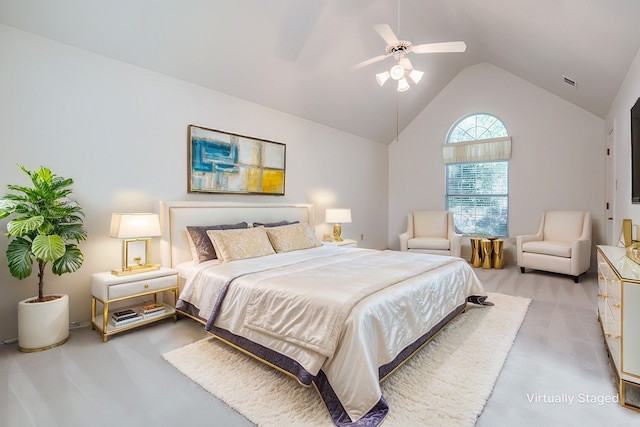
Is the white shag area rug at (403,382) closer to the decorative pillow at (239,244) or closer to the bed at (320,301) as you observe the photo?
the bed at (320,301)

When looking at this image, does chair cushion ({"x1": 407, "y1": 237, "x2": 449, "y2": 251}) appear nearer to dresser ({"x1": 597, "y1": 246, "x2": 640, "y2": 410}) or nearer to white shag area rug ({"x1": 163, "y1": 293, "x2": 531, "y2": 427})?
white shag area rug ({"x1": 163, "y1": 293, "x2": 531, "y2": 427})

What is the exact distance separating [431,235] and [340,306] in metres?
4.65

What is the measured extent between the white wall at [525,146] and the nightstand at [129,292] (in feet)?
17.1

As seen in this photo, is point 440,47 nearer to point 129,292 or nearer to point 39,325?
point 129,292

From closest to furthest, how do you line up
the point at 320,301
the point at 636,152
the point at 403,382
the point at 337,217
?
the point at 320,301, the point at 403,382, the point at 636,152, the point at 337,217

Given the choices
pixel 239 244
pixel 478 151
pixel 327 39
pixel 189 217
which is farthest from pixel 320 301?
pixel 478 151

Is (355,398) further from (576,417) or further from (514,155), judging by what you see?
(514,155)

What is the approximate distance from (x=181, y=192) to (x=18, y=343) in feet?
6.11

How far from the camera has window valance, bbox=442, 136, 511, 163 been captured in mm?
5605

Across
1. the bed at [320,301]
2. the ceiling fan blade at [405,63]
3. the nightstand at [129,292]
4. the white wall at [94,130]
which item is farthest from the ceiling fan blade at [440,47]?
the nightstand at [129,292]

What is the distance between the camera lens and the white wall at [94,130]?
2.50 metres

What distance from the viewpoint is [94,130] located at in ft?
9.42

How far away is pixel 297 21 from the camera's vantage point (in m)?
3.38

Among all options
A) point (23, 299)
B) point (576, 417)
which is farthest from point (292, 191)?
point (576, 417)
